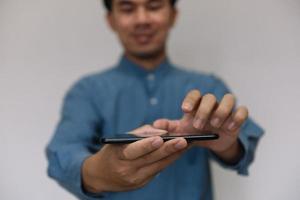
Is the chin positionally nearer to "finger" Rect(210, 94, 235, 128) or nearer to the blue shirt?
the blue shirt

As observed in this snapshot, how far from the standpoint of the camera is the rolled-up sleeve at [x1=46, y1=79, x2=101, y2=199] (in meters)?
0.50

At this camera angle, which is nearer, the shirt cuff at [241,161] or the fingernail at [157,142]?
the fingernail at [157,142]

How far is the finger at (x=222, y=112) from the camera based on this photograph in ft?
1.34

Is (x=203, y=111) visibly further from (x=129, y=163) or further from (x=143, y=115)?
(x=143, y=115)

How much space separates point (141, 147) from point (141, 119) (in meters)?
0.28

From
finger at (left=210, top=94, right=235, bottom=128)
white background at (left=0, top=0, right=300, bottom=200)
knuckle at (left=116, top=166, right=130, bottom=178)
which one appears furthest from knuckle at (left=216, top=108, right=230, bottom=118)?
white background at (left=0, top=0, right=300, bottom=200)

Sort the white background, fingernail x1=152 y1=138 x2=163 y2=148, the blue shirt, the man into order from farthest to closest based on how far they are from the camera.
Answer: the white background
the blue shirt
the man
fingernail x1=152 y1=138 x2=163 y2=148

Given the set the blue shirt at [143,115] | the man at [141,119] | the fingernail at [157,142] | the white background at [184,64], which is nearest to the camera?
the fingernail at [157,142]

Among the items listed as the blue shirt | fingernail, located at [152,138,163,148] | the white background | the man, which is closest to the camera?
fingernail, located at [152,138,163,148]

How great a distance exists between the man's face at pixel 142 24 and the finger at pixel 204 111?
27cm

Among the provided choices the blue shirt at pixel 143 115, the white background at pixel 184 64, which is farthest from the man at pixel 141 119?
the white background at pixel 184 64

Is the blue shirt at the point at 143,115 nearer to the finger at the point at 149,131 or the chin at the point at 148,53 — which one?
the chin at the point at 148,53

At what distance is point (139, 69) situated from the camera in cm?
69

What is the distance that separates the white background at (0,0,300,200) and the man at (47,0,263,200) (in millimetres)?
149
